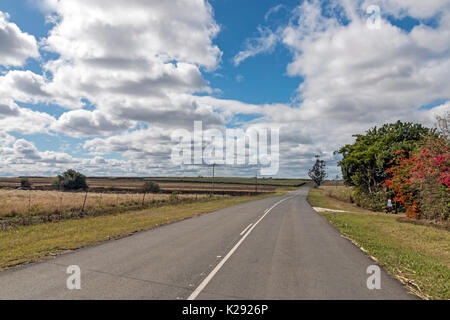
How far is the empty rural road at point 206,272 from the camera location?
18.8ft

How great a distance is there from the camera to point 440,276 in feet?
24.1

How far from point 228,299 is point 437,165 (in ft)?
51.3

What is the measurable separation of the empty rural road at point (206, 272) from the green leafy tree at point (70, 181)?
62964 millimetres

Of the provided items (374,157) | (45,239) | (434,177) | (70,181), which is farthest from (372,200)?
(70,181)

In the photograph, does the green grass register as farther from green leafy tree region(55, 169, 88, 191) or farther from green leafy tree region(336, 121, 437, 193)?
green leafy tree region(55, 169, 88, 191)

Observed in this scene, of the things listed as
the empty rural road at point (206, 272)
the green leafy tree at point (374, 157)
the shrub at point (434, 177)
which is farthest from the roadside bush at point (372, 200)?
the empty rural road at point (206, 272)

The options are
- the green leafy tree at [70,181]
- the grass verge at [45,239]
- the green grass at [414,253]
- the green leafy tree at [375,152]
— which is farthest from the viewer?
the green leafy tree at [70,181]

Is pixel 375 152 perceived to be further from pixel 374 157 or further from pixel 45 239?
pixel 45 239

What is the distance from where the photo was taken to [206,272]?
283 inches

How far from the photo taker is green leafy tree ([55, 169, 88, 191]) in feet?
220

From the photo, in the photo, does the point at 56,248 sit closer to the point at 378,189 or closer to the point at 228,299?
the point at 228,299

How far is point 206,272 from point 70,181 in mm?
68679

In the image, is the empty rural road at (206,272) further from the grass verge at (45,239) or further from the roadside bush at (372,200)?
the roadside bush at (372,200)
